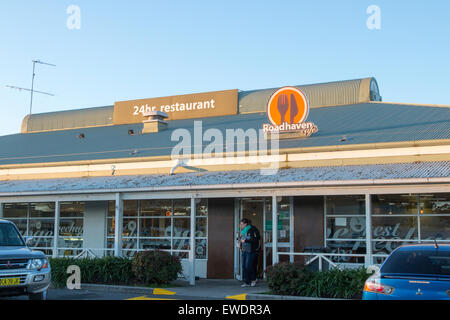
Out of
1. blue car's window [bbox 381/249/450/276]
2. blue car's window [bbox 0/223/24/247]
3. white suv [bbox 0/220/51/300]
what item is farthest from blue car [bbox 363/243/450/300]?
blue car's window [bbox 0/223/24/247]

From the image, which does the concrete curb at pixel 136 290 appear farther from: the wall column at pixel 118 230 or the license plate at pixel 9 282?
the license plate at pixel 9 282

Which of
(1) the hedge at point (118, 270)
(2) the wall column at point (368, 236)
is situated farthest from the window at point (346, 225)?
(1) the hedge at point (118, 270)

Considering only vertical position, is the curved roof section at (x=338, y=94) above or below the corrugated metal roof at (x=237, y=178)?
above

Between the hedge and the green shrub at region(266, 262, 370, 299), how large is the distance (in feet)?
10.1

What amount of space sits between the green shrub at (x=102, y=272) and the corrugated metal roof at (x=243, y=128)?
5272 millimetres

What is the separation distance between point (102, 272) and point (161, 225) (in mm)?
3831

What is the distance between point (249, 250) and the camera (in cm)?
1482

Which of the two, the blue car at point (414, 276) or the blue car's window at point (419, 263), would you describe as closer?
the blue car at point (414, 276)

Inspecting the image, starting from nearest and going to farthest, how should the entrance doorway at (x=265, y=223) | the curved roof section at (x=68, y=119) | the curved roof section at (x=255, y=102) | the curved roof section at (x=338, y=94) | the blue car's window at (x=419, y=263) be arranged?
the blue car's window at (x=419, y=263) → the entrance doorway at (x=265, y=223) → the curved roof section at (x=338, y=94) → the curved roof section at (x=255, y=102) → the curved roof section at (x=68, y=119)

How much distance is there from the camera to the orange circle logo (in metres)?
18.1

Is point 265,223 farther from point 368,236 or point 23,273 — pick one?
point 23,273

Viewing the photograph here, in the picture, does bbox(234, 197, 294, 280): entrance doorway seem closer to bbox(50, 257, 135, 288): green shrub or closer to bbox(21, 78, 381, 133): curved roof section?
bbox(50, 257, 135, 288): green shrub

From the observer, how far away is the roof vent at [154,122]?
22.8 meters

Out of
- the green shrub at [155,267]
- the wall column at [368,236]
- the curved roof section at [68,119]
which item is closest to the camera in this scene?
the wall column at [368,236]
